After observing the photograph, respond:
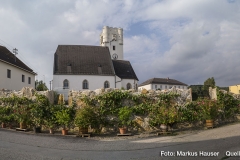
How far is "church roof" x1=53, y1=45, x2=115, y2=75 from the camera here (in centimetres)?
4259

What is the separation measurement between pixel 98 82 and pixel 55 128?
99.5ft

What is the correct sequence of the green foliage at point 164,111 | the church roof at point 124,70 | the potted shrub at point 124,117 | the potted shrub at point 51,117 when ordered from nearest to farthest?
the green foliage at point 164,111
the potted shrub at point 124,117
the potted shrub at point 51,117
the church roof at point 124,70

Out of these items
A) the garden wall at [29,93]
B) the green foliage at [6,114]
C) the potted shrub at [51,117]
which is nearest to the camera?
the potted shrub at [51,117]

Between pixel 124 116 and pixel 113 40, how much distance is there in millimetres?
59191

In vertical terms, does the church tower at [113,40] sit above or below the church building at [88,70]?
above

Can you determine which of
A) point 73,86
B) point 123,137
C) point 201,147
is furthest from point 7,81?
point 201,147

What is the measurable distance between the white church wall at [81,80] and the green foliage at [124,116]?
3039cm

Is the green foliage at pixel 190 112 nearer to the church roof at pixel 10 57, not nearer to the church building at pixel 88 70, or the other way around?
the church roof at pixel 10 57

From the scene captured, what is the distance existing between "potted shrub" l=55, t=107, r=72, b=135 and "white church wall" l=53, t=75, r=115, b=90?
2955 centimetres

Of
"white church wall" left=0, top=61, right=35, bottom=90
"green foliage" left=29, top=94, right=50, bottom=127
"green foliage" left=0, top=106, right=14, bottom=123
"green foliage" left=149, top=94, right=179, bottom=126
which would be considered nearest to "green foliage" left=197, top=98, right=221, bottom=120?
"green foliage" left=149, top=94, right=179, bottom=126

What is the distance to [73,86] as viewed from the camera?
4153 cm

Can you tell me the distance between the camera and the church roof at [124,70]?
4741 cm

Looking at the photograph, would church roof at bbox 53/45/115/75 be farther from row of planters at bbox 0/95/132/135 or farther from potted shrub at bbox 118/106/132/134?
potted shrub at bbox 118/106/132/134

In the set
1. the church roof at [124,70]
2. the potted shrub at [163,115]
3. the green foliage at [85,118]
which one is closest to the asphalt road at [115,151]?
the green foliage at [85,118]
